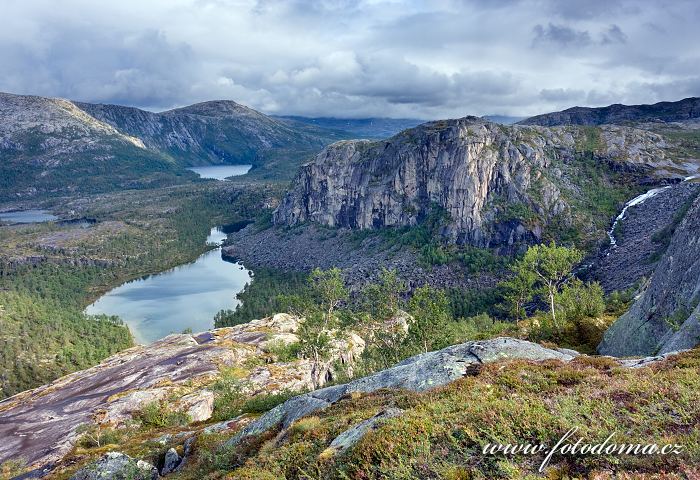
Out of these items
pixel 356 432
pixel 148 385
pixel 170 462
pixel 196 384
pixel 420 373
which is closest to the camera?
pixel 356 432

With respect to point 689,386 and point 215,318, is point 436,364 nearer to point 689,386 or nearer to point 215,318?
point 689,386

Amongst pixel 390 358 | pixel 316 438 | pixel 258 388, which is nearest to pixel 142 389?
pixel 258 388

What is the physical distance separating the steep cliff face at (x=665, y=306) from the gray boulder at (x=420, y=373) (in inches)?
466

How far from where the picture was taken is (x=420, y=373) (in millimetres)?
26484

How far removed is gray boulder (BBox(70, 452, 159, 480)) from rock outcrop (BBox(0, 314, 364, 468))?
44.6 meters

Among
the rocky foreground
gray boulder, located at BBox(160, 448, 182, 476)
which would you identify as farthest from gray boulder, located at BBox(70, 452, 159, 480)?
gray boulder, located at BBox(160, 448, 182, 476)

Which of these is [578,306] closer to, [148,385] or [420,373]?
[420,373]

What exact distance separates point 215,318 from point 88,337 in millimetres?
51430

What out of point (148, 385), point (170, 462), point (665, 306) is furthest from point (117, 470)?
point (148, 385)

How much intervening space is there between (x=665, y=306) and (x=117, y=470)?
4718cm

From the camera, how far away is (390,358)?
234 feet

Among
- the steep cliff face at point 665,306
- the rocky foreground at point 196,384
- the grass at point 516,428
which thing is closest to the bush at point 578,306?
the steep cliff face at point 665,306

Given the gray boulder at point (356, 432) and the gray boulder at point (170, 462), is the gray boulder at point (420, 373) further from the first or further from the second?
the gray boulder at point (356, 432)

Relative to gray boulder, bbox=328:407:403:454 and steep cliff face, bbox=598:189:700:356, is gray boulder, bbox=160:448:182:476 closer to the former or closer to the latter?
gray boulder, bbox=328:407:403:454
